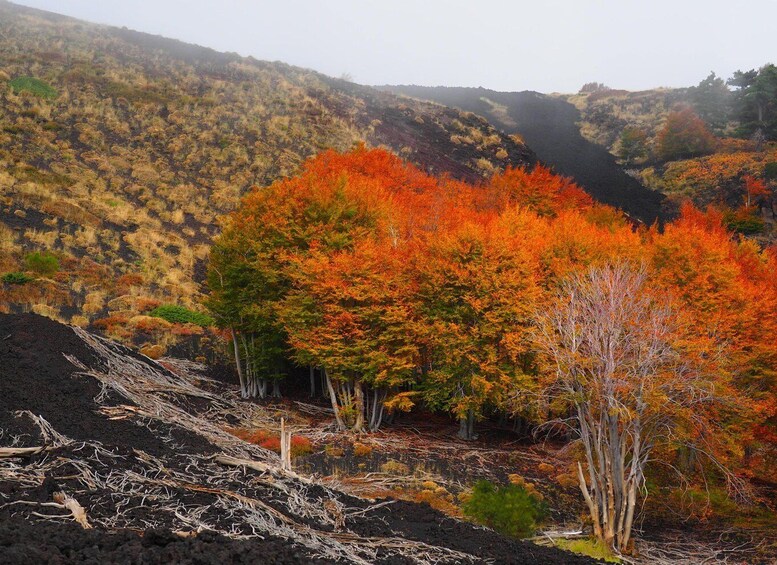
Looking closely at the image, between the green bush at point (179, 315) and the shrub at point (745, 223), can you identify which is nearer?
the green bush at point (179, 315)

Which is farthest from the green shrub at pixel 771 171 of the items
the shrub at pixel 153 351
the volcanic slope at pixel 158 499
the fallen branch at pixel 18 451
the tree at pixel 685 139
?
the fallen branch at pixel 18 451

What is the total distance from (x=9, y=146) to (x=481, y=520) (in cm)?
4215

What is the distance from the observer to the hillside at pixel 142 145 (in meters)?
30.8

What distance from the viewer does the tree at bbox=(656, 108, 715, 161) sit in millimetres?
77875

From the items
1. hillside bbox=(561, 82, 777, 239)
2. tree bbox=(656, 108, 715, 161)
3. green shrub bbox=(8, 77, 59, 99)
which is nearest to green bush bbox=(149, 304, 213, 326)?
green shrub bbox=(8, 77, 59, 99)

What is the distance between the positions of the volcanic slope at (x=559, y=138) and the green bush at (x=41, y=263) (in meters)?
53.9

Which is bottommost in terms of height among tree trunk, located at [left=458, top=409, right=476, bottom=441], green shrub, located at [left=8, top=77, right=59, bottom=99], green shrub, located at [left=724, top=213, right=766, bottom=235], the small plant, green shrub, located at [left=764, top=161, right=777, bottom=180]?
tree trunk, located at [left=458, top=409, right=476, bottom=441]

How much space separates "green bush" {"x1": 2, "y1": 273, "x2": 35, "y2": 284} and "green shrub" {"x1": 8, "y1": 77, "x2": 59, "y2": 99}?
28691 mm

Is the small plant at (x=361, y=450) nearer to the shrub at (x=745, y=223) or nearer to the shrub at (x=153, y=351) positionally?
the shrub at (x=153, y=351)

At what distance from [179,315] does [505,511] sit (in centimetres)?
2259

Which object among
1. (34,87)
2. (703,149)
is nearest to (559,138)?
(703,149)

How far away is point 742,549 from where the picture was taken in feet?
45.5

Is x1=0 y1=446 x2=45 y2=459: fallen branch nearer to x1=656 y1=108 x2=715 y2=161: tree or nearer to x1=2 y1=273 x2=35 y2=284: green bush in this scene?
x1=2 y1=273 x2=35 y2=284: green bush

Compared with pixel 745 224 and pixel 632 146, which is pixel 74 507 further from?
pixel 632 146
